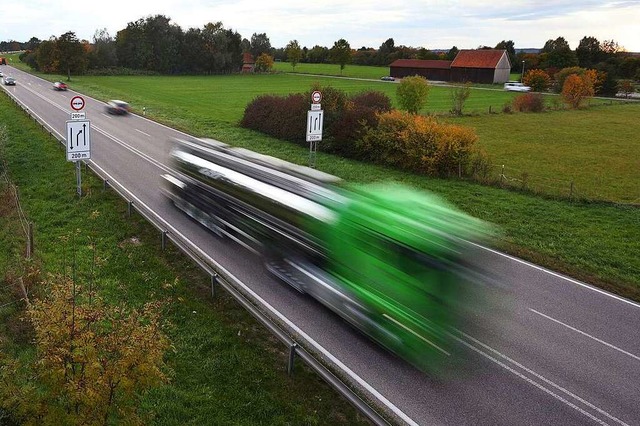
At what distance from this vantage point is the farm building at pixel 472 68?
3964 inches

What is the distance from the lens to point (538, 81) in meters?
82.5

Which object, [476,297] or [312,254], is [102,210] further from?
[476,297]

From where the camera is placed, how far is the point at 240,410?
7.46 metres

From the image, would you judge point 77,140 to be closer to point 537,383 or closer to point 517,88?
point 537,383

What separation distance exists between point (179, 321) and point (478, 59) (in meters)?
105

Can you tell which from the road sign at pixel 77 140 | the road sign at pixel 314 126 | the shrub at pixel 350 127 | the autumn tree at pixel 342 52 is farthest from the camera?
the autumn tree at pixel 342 52

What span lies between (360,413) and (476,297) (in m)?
2.74

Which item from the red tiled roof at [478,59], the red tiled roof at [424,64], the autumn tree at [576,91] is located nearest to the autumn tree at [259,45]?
the red tiled roof at [424,64]

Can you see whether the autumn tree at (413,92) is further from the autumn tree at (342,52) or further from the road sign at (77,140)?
the autumn tree at (342,52)

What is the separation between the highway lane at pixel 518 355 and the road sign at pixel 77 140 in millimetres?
5746

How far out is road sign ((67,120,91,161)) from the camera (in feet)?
53.0

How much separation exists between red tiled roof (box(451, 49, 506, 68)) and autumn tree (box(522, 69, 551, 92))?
684 inches

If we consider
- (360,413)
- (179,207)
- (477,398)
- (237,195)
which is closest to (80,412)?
(360,413)

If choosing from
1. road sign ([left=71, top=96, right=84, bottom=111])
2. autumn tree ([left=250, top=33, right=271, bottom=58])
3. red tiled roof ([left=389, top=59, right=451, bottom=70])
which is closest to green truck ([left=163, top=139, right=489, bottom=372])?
road sign ([left=71, top=96, right=84, bottom=111])
